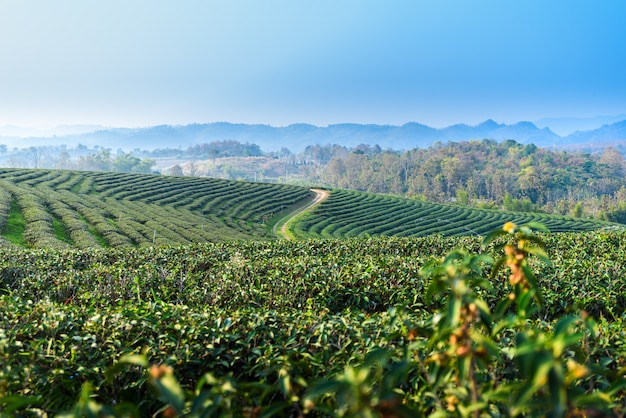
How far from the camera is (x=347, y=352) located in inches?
115

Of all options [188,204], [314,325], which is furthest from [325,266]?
[188,204]

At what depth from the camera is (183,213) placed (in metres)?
39.2

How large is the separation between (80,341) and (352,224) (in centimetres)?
4651

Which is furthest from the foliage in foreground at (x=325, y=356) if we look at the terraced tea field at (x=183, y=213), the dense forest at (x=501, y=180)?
the dense forest at (x=501, y=180)

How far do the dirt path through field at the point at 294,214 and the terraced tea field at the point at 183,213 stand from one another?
2.15ft

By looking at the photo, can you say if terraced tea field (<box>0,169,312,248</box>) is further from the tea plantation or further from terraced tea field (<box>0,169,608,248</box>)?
the tea plantation

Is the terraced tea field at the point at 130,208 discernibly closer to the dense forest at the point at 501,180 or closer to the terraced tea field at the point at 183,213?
the terraced tea field at the point at 183,213

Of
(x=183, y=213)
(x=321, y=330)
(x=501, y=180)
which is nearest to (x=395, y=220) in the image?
(x=183, y=213)

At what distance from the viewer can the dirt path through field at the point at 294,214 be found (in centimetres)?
4167

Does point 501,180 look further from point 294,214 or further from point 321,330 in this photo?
point 321,330

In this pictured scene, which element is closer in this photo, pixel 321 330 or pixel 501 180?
pixel 321 330

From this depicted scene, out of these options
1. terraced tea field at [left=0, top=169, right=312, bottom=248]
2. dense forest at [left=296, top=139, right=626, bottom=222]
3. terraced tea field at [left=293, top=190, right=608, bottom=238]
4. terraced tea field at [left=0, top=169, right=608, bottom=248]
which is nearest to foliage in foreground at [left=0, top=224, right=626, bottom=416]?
terraced tea field at [left=0, top=169, right=608, bottom=248]

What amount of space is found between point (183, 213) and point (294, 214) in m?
16.5

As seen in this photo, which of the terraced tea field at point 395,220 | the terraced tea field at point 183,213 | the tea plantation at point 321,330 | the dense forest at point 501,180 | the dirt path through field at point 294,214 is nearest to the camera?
the tea plantation at point 321,330
